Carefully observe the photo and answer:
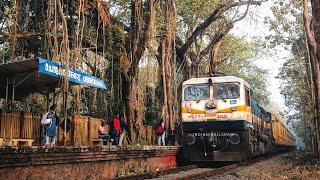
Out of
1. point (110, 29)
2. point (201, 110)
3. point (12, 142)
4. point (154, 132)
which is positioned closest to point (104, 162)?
point (12, 142)

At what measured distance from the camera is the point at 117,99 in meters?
13.2

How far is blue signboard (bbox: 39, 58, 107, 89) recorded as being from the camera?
789 cm

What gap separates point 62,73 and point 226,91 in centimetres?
638

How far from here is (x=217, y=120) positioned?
1162 cm

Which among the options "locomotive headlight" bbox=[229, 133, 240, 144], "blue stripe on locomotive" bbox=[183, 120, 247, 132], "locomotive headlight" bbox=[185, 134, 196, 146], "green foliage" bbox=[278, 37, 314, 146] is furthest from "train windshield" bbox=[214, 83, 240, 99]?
"green foliage" bbox=[278, 37, 314, 146]

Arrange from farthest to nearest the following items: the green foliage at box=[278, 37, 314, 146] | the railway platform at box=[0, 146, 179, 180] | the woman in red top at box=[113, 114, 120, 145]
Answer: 1. the green foliage at box=[278, 37, 314, 146]
2. the woman in red top at box=[113, 114, 120, 145]
3. the railway platform at box=[0, 146, 179, 180]

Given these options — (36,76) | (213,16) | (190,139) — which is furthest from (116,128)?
(213,16)

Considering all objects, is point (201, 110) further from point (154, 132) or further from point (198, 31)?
point (198, 31)

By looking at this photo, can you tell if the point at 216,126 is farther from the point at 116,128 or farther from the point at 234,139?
the point at 116,128

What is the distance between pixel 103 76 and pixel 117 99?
126 centimetres

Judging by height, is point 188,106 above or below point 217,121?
above

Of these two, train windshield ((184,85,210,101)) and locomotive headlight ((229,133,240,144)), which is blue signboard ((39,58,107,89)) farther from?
locomotive headlight ((229,133,240,144))

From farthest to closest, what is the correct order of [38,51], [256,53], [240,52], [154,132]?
[256,53] → [240,52] → [154,132] → [38,51]

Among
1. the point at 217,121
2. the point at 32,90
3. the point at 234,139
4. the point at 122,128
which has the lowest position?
the point at 234,139
